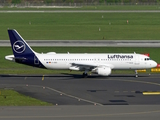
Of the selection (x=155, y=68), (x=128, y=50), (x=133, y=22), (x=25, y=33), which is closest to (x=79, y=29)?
(x=25, y=33)

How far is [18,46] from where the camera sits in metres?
58.0

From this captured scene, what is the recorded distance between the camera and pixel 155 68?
64500 millimetres

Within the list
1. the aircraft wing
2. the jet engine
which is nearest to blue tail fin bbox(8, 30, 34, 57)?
the aircraft wing

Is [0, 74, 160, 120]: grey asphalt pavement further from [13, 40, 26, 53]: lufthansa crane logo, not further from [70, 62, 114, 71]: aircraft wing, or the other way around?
[13, 40, 26, 53]: lufthansa crane logo

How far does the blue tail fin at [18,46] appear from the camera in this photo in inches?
2282

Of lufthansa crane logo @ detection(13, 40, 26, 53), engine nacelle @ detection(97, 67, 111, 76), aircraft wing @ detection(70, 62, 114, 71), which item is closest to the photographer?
engine nacelle @ detection(97, 67, 111, 76)

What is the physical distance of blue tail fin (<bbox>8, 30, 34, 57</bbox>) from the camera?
58.0 meters

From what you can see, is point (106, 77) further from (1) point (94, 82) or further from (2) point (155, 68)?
(2) point (155, 68)

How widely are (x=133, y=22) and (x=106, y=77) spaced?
80.0m

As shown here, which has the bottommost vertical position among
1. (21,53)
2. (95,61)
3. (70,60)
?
(95,61)

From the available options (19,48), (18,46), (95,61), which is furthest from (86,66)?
(18,46)

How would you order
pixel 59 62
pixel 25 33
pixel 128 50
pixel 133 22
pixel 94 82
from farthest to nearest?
pixel 133 22, pixel 25 33, pixel 128 50, pixel 59 62, pixel 94 82

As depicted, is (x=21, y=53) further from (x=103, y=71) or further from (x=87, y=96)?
(x=87, y=96)

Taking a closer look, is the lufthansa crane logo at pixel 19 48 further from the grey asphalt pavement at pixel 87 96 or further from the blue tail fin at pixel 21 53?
the grey asphalt pavement at pixel 87 96
